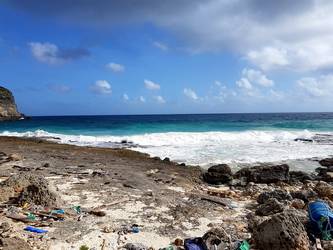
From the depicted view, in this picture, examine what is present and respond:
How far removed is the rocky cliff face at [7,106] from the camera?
73062mm

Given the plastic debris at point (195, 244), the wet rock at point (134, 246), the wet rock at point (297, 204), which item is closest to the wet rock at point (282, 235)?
the plastic debris at point (195, 244)

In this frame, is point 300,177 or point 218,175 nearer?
point 218,175

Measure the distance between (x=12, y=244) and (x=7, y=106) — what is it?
77893 millimetres

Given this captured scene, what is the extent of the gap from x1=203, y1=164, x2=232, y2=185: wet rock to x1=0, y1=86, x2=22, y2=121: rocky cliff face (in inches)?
2749

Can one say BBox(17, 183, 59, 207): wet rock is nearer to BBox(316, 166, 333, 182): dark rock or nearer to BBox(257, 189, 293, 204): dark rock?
BBox(257, 189, 293, 204): dark rock

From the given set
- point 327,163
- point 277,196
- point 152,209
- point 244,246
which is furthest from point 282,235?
point 327,163

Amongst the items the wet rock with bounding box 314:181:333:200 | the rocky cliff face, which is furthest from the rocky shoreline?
the rocky cliff face

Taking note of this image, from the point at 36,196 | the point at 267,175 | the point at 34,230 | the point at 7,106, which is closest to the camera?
the point at 34,230

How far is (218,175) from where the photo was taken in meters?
12.6

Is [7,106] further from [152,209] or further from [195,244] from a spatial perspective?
[195,244]

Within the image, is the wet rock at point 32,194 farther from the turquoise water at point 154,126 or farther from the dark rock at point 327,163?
the turquoise water at point 154,126

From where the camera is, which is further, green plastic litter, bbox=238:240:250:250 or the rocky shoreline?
the rocky shoreline

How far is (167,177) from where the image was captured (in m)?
12.3

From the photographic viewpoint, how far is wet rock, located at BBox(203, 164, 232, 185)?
12.5 m
